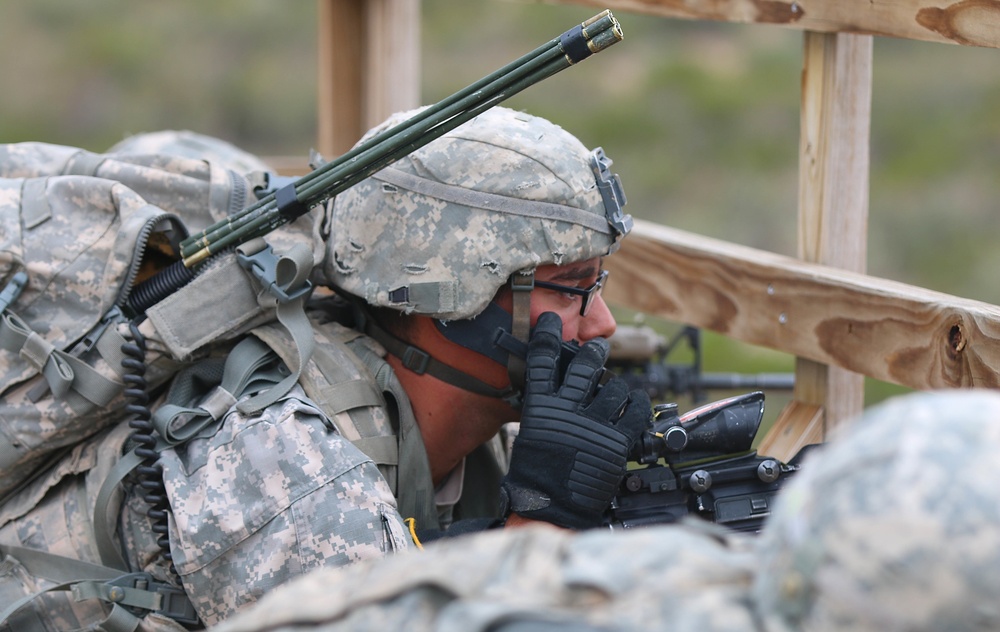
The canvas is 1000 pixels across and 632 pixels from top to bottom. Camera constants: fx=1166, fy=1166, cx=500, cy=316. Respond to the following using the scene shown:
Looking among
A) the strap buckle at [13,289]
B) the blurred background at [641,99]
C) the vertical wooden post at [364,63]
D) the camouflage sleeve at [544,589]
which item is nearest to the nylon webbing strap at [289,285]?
the strap buckle at [13,289]

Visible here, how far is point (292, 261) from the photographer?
9.56 ft

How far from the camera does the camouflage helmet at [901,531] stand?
4.30 ft

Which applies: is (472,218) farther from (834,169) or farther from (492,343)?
(834,169)

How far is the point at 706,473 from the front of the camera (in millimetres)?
2734

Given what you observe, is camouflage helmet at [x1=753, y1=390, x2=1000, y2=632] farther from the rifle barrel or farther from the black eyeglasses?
the black eyeglasses

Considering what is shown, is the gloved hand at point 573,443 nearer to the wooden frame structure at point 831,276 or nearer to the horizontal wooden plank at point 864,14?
the wooden frame structure at point 831,276

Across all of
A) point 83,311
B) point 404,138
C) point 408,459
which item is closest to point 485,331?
point 408,459

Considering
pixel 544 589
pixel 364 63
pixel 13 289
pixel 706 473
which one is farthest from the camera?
pixel 364 63

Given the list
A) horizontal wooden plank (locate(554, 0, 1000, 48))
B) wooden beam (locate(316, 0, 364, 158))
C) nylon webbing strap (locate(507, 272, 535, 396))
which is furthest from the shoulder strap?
wooden beam (locate(316, 0, 364, 158))

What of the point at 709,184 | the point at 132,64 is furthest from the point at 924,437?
the point at 132,64

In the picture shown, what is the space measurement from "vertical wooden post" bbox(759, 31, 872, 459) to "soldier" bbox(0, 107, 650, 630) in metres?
0.58

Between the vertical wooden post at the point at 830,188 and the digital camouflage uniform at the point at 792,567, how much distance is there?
180 cm

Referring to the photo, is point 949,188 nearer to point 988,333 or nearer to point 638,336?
point 638,336

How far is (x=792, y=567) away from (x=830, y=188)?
2.04 metres
